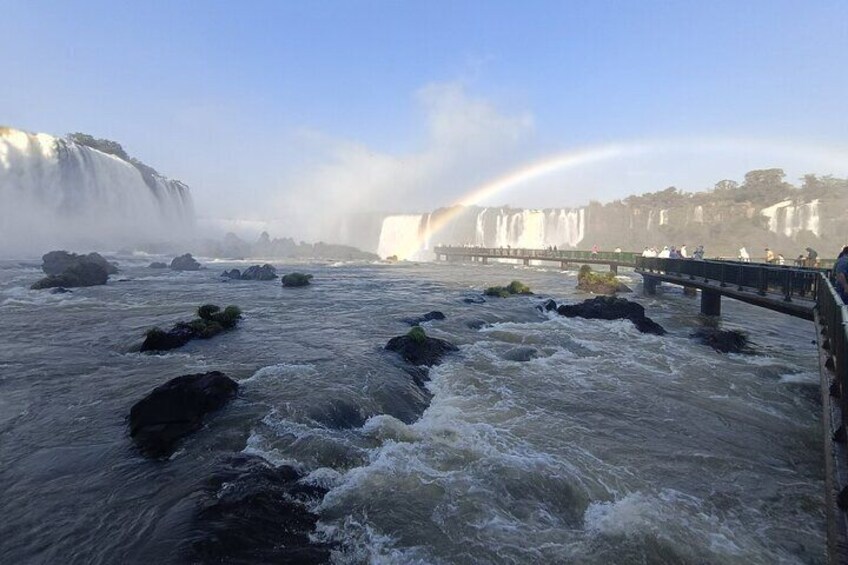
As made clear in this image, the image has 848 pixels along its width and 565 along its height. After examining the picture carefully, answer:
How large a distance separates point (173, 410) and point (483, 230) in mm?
93565

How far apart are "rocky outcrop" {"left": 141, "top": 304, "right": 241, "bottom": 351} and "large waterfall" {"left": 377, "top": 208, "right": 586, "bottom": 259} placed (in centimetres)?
7854

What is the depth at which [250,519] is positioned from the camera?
5.46 metres

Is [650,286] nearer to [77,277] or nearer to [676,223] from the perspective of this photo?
[77,277]

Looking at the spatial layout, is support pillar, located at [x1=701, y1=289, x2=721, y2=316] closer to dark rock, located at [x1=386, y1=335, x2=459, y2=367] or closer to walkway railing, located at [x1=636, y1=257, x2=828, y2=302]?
walkway railing, located at [x1=636, y1=257, x2=828, y2=302]

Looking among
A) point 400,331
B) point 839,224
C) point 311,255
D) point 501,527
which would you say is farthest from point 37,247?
point 839,224

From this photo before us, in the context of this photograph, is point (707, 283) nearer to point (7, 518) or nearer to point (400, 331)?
point (400, 331)

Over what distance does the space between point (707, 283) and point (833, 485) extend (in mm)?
19702

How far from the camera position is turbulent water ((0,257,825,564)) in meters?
5.48

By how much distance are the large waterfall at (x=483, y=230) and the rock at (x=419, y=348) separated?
258ft

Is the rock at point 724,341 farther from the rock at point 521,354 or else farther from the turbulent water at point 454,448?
the rock at point 521,354

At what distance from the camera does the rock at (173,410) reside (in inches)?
305

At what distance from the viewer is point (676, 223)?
268ft

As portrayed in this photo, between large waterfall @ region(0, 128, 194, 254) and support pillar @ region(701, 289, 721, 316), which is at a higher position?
large waterfall @ region(0, 128, 194, 254)

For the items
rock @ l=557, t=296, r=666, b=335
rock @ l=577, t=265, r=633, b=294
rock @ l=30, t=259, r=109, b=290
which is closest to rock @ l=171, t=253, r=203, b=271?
rock @ l=30, t=259, r=109, b=290
